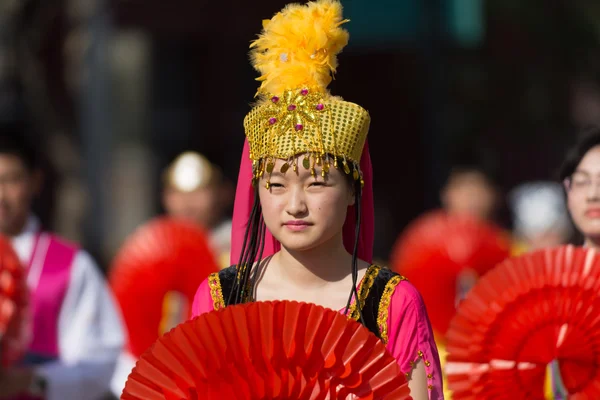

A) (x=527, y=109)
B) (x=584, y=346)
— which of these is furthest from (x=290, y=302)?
(x=527, y=109)

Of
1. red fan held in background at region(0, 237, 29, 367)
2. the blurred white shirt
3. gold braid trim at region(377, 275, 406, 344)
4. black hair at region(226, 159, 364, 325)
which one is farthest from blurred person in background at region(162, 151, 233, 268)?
gold braid trim at region(377, 275, 406, 344)

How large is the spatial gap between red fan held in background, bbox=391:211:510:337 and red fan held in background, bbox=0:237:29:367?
3.17m

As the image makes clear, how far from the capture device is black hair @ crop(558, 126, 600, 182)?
509 centimetres

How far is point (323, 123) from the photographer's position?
3822 millimetres

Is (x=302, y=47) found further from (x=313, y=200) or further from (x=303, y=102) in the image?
(x=313, y=200)

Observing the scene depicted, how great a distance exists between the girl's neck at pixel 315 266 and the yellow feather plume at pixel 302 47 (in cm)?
44

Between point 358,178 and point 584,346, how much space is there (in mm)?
1065

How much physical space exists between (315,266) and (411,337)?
1.10 ft

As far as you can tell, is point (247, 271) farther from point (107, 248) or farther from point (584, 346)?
point (107, 248)

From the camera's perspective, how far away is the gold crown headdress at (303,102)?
150 inches

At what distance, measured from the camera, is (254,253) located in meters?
4.01

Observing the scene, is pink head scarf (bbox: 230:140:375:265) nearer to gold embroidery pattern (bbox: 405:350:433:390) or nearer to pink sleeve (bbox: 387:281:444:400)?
pink sleeve (bbox: 387:281:444:400)

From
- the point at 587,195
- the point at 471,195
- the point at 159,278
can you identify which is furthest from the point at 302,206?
the point at 471,195

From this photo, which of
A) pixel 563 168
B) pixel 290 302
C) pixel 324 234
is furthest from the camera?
pixel 563 168
